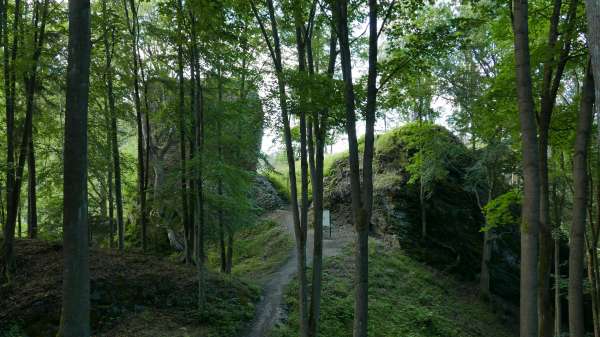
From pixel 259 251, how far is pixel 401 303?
7.13 meters

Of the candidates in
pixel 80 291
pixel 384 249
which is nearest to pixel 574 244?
pixel 80 291

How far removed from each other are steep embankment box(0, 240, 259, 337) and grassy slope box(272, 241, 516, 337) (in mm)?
1555

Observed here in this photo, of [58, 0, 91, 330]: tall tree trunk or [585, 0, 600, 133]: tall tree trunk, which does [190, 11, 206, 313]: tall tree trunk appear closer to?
[58, 0, 91, 330]: tall tree trunk

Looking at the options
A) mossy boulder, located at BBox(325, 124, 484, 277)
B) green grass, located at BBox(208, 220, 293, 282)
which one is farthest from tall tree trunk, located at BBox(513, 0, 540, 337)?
A: mossy boulder, located at BBox(325, 124, 484, 277)

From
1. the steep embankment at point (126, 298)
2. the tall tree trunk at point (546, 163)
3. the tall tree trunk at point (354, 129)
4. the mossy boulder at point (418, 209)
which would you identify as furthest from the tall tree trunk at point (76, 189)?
the mossy boulder at point (418, 209)

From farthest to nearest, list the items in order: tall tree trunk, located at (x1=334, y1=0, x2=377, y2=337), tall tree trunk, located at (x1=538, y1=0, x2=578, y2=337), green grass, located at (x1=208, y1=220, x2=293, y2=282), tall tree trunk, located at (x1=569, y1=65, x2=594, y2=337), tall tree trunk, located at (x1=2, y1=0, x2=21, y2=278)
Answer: green grass, located at (x1=208, y1=220, x2=293, y2=282)
tall tree trunk, located at (x1=2, y1=0, x2=21, y2=278)
tall tree trunk, located at (x1=334, y1=0, x2=377, y2=337)
tall tree trunk, located at (x1=569, y1=65, x2=594, y2=337)
tall tree trunk, located at (x1=538, y1=0, x2=578, y2=337)

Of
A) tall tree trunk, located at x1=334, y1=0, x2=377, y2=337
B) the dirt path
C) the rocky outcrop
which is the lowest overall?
the dirt path

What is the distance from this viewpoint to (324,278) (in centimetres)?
1359

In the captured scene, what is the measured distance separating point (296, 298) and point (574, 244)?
7179 mm

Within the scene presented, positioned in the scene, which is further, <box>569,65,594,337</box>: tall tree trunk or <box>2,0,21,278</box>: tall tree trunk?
<box>2,0,21,278</box>: tall tree trunk

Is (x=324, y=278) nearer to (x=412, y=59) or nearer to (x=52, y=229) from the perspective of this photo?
(x=412, y=59)

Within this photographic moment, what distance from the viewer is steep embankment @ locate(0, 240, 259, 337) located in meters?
8.08

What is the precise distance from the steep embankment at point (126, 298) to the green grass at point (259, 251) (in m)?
3.70

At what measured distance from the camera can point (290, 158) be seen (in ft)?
27.0
